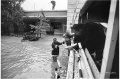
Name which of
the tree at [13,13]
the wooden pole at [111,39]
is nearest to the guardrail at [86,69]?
the wooden pole at [111,39]

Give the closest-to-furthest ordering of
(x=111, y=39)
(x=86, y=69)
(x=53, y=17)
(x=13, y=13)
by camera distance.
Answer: (x=111, y=39) < (x=86, y=69) < (x=13, y=13) < (x=53, y=17)

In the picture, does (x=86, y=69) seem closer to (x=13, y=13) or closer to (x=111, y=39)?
(x=111, y=39)

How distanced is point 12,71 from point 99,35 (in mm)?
5807

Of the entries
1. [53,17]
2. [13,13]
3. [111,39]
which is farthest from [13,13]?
[111,39]

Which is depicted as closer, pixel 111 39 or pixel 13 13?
pixel 111 39

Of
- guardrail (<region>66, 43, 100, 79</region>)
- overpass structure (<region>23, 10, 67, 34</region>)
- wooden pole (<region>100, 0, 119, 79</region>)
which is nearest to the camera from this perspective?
wooden pole (<region>100, 0, 119, 79</region>)

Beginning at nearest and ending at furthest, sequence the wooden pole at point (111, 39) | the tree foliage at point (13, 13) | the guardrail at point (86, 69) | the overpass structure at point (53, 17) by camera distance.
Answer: the wooden pole at point (111, 39) → the guardrail at point (86, 69) → the tree foliage at point (13, 13) → the overpass structure at point (53, 17)

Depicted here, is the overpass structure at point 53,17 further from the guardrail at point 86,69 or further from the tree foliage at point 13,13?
the guardrail at point 86,69

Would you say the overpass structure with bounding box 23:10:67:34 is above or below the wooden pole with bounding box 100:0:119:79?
above

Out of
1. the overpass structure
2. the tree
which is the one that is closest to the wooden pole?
the overpass structure

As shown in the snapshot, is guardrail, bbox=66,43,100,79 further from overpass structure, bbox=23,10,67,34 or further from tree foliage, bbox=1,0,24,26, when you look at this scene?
tree foliage, bbox=1,0,24,26

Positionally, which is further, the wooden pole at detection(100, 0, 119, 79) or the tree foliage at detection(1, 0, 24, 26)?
the tree foliage at detection(1, 0, 24, 26)

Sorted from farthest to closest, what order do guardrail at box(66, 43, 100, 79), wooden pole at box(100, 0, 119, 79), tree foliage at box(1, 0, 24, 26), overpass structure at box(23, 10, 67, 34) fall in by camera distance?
overpass structure at box(23, 10, 67, 34) → tree foliage at box(1, 0, 24, 26) → guardrail at box(66, 43, 100, 79) → wooden pole at box(100, 0, 119, 79)

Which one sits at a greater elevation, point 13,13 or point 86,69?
point 13,13
